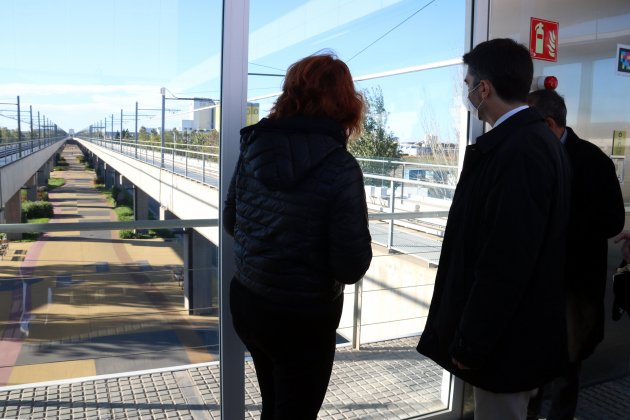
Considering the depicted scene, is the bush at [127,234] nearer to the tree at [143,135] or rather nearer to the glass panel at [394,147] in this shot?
the tree at [143,135]

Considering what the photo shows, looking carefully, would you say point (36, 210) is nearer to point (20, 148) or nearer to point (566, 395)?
point (20, 148)

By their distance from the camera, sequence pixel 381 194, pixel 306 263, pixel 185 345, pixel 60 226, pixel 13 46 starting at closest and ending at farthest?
pixel 306 263, pixel 13 46, pixel 60 226, pixel 185 345, pixel 381 194

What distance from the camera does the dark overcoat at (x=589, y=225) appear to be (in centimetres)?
204

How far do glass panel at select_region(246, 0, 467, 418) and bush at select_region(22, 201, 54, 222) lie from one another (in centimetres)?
81

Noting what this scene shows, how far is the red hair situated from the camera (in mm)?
1460

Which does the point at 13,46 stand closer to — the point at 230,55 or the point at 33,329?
the point at 230,55

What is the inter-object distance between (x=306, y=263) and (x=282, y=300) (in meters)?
0.12

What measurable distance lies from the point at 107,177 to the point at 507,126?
54.3 inches

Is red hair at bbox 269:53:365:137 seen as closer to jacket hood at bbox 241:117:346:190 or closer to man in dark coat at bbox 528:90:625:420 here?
jacket hood at bbox 241:117:346:190

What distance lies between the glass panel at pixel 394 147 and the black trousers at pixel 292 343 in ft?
2.70

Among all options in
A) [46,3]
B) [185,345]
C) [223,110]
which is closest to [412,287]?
[185,345]

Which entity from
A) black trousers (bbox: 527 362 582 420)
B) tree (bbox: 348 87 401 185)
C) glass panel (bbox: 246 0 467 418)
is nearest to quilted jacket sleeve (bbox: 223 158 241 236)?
glass panel (bbox: 246 0 467 418)

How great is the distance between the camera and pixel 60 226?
1902 mm

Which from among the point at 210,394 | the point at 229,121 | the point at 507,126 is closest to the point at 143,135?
the point at 229,121
